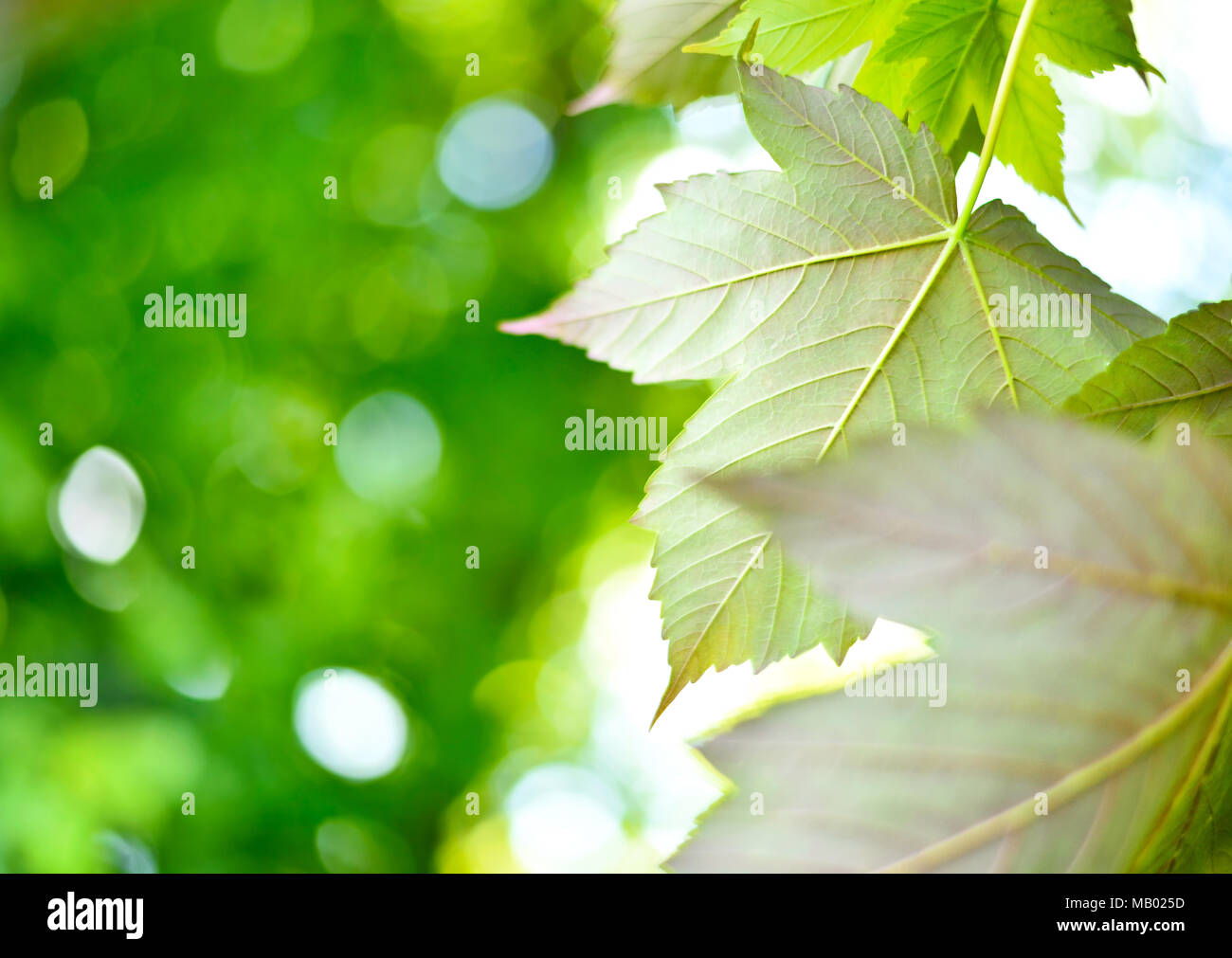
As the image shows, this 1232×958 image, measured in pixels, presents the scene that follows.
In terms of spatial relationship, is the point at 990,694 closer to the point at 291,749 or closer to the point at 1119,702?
the point at 1119,702

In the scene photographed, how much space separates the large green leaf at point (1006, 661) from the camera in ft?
0.34

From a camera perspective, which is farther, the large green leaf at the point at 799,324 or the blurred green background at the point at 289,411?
the blurred green background at the point at 289,411

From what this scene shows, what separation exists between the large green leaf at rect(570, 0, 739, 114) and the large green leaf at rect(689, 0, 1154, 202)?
5cm

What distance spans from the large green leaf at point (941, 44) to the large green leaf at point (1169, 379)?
0.27ft

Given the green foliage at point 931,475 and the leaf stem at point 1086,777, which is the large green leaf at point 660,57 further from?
the leaf stem at point 1086,777

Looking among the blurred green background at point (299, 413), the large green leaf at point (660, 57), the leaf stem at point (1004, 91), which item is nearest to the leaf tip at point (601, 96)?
the large green leaf at point (660, 57)

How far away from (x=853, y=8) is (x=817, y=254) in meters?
0.06

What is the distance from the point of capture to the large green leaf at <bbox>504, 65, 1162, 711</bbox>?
17 cm

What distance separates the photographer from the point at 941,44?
0.64 feet

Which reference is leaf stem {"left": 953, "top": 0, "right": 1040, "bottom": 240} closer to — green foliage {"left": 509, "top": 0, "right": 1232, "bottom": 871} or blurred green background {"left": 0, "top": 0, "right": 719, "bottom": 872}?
green foliage {"left": 509, "top": 0, "right": 1232, "bottom": 871}

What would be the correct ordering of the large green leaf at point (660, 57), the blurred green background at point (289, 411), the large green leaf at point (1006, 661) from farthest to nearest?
the blurred green background at point (289, 411), the large green leaf at point (660, 57), the large green leaf at point (1006, 661)

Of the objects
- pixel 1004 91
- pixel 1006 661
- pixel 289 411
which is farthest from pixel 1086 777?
pixel 289 411

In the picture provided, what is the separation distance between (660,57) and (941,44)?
9cm

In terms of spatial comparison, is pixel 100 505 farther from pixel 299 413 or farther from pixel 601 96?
pixel 601 96
